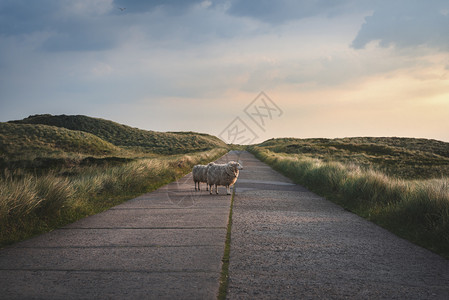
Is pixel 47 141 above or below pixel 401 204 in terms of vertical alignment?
above

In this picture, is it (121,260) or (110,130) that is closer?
(121,260)

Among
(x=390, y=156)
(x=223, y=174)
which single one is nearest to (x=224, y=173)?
(x=223, y=174)

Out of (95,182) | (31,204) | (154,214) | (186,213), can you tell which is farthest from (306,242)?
(95,182)

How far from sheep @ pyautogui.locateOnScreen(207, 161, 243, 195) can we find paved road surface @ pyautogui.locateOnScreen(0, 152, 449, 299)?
3677 mm

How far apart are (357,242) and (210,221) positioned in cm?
295

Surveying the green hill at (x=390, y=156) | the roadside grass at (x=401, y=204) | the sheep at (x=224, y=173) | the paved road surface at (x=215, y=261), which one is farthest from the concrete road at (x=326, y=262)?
the green hill at (x=390, y=156)

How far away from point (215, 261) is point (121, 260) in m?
1.33

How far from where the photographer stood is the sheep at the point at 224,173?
429 inches

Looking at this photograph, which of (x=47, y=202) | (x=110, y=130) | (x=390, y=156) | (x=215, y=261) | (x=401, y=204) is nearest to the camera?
(x=215, y=261)

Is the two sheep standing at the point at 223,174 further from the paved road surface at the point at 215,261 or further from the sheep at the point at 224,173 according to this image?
the paved road surface at the point at 215,261

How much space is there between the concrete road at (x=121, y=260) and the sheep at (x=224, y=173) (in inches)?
140

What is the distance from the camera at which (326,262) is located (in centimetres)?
439

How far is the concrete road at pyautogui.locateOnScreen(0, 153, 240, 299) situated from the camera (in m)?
3.42

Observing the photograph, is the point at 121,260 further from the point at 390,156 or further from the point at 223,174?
the point at 390,156
